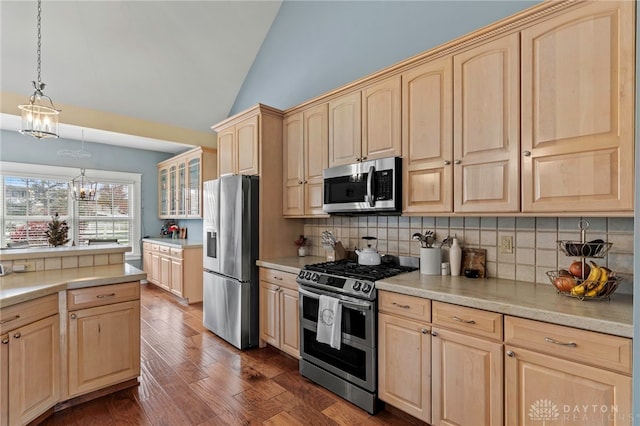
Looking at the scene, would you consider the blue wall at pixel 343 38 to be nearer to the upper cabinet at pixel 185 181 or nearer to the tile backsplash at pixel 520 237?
the upper cabinet at pixel 185 181

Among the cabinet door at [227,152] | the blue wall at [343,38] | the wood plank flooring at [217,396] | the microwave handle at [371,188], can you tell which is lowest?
the wood plank flooring at [217,396]

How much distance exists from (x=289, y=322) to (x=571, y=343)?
6.78 feet

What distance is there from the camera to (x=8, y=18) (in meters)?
3.15

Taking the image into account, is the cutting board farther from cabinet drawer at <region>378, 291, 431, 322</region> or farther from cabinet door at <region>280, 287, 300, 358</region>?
cabinet door at <region>280, 287, 300, 358</region>

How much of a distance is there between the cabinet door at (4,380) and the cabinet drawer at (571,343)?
2.73 m

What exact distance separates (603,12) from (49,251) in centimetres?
400

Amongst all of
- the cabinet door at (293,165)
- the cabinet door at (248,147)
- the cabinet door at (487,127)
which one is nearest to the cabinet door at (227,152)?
the cabinet door at (248,147)

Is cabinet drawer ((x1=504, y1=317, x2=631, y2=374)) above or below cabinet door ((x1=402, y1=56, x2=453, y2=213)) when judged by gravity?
below

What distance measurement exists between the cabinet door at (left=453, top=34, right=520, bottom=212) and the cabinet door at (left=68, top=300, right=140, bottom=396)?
2590 mm

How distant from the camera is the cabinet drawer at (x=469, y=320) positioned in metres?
1.59

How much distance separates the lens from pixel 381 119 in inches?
96.7

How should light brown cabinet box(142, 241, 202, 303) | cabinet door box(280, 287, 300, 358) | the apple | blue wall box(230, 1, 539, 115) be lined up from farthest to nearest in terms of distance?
light brown cabinet box(142, 241, 202, 303) < cabinet door box(280, 287, 300, 358) < blue wall box(230, 1, 539, 115) < the apple

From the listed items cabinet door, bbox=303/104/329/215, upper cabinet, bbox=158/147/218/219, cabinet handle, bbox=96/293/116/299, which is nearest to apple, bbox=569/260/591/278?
cabinet door, bbox=303/104/329/215

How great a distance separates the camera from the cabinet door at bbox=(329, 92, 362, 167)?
263cm
